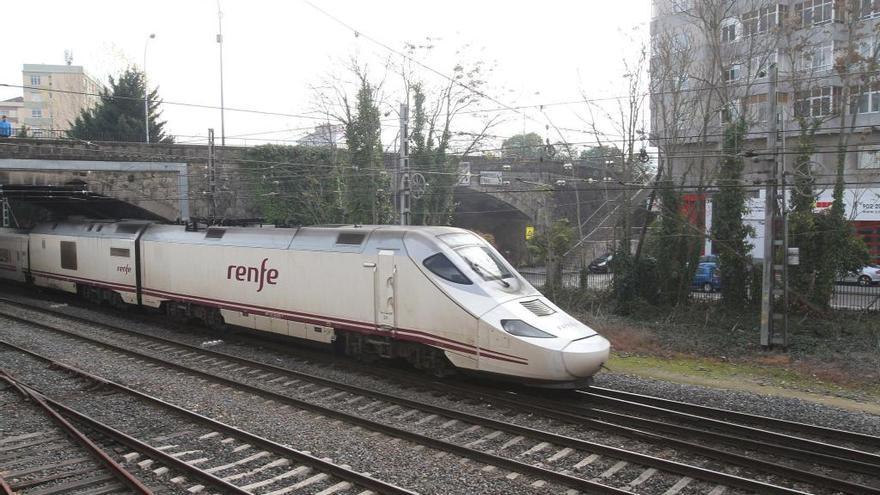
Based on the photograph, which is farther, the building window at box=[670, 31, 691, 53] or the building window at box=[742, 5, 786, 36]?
the building window at box=[670, 31, 691, 53]

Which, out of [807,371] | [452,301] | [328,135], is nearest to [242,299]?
[452,301]

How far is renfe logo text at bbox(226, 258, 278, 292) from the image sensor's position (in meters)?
14.7

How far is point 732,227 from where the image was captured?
72.2 ft

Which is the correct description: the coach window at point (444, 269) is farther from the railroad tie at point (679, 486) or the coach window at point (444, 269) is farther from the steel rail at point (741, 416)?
the railroad tie at point (679, 486)

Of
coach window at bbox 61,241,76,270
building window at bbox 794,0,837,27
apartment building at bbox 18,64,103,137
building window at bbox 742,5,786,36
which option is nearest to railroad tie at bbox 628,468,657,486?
building window at bbox 742,5,786,36

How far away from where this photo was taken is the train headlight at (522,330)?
1047 cm

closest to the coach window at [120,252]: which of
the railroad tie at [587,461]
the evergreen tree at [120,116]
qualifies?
the railroad tie at [587,461]

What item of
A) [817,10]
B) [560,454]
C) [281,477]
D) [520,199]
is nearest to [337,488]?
[281,477]

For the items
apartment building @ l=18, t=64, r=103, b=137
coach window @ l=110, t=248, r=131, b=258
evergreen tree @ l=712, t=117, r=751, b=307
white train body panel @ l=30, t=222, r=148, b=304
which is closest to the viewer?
coach window @ l=110, t=248, r=131, b=258

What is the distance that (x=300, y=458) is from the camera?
8.37 m

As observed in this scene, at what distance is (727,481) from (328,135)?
30.6m

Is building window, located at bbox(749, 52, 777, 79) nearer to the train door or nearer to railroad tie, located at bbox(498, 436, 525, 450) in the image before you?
the train door

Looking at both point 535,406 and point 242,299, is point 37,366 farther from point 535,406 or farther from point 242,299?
point 535,406

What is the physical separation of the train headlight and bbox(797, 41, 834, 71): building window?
16737 mm
